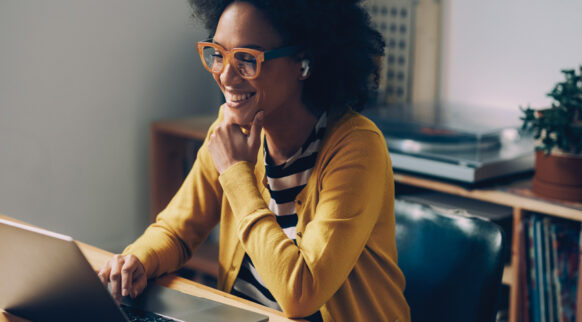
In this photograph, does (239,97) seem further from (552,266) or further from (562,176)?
(552,266)

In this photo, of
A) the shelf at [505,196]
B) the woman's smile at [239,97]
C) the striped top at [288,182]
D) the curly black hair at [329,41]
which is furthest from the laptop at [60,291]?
the shelf at [505,196]

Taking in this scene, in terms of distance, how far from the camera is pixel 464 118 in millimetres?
2121

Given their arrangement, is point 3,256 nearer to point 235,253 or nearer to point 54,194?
point 235,253

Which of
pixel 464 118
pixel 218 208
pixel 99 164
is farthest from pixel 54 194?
pixel 464 118

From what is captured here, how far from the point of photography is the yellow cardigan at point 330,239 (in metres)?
1.07

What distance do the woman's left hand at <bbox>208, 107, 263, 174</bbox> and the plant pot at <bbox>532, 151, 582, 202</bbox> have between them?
896 millimetres

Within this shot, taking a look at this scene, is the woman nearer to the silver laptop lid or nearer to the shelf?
the silver laptop lid

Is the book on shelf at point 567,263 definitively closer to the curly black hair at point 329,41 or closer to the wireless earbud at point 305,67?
the curly black hair at point 329,41

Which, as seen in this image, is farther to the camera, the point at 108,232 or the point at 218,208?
the point at 108,232

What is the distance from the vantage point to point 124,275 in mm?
1126

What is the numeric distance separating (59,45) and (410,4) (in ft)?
4.09

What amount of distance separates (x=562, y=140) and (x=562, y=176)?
0.10 meters

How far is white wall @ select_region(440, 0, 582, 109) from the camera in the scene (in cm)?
212

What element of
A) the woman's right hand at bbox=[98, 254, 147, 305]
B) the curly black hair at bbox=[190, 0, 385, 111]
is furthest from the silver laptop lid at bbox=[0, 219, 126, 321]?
the curly black hair at bbox=[190, 0, 385, 111]
